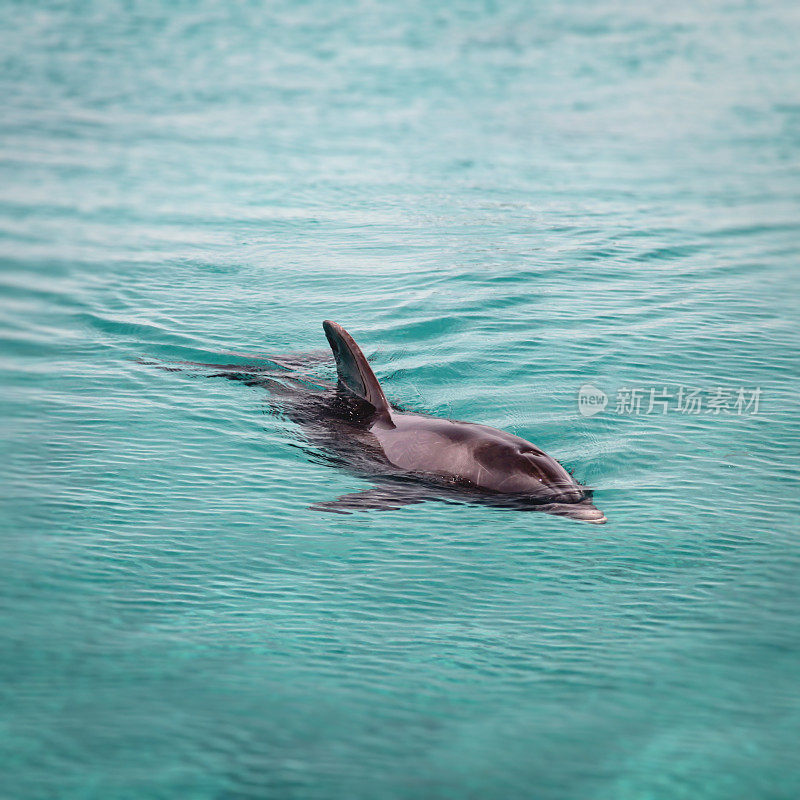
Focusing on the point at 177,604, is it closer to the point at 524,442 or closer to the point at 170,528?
the point at 170,528

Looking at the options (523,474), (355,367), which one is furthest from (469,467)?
(355,367)

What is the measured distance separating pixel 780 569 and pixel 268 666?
14.0 feet

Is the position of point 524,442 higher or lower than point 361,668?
higher

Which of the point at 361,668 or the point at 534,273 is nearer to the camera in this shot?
the point at 361,668

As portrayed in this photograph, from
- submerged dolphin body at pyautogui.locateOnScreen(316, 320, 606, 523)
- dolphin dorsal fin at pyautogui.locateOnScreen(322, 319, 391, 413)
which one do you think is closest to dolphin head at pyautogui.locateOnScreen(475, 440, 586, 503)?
submerged dolphin body at pyautogui.locateOnScreen(316, 320, 606, 523)

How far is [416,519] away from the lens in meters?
9.20

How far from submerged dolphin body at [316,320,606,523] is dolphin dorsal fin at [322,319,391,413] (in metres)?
0.36

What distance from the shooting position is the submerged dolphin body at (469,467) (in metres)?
9.22

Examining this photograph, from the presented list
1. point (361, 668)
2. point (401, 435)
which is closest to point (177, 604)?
point (361, 668)

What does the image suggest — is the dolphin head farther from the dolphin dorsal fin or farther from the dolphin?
the dolphin dorsal fin

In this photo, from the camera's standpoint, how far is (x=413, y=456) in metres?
9.93

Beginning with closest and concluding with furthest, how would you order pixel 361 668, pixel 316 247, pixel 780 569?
pixel 361 668, pixel 780 569, pixel 316 247
